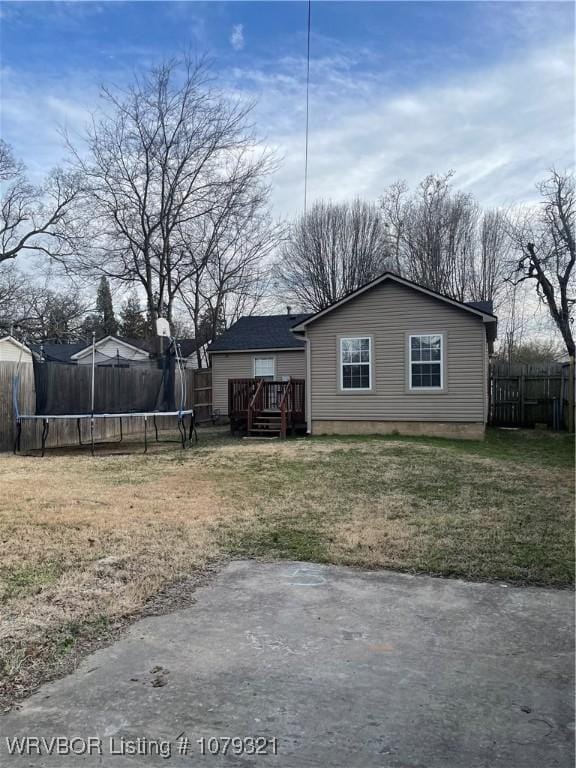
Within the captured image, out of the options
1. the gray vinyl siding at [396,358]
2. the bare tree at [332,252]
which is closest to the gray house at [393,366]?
the gray vinyl siding at [396,358]

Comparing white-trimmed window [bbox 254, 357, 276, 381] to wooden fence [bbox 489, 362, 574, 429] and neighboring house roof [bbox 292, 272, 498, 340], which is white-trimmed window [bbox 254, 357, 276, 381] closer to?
neighboring house roof [bbox 292, 272, 498, 340]

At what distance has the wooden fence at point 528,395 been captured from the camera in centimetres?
1559

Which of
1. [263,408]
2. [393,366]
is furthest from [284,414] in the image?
[393,366]

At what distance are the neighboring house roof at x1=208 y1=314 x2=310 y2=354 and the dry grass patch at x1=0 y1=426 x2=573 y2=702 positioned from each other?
9.83 meters

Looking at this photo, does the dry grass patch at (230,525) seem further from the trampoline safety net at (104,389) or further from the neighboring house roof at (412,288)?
the neighboring house roof at (412,288)

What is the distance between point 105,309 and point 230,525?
2152cm

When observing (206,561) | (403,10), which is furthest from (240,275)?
(206,561)

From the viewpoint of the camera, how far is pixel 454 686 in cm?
246

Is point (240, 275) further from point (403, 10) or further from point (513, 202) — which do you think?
point (403, 10)

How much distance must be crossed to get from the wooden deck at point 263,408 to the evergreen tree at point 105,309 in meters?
10.2

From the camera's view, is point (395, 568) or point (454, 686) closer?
point (454, 686)

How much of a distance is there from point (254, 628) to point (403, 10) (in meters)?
7.18

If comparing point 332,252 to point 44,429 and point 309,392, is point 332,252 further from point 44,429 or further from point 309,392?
point 44,429

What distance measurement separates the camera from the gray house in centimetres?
1309
